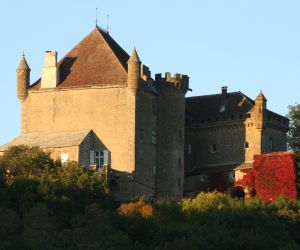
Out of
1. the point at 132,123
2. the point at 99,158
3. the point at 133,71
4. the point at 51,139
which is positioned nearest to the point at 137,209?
the point at 99,158

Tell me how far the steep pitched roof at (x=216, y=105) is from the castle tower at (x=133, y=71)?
10892mm

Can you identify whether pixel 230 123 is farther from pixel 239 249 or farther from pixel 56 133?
pixel 239 249

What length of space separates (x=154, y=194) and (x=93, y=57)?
1152 centimetres

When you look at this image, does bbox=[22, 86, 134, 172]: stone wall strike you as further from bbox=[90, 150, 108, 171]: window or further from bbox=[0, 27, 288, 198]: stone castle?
bbox=[90, 150, 108, 171]: window

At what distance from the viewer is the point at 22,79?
13675 centimetres

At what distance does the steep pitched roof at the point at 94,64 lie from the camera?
134m

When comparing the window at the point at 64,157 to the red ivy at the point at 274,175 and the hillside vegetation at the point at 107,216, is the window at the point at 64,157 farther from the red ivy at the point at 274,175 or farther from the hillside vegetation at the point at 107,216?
the red ivy at the point at 274,175

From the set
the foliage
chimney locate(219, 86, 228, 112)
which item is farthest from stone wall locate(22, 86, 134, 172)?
chimney locate(219, 86, 228, 112)

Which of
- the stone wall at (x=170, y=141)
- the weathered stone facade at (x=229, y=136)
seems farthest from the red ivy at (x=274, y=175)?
the stone wall at (x=170, y=141)

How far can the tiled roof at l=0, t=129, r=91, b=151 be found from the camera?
13112 cm

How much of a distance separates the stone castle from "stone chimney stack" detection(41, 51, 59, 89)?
0.08m

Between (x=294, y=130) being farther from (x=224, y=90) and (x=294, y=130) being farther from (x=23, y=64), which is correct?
(x=23, y=64)

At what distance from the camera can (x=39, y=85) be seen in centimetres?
13612

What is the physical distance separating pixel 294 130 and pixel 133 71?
21812 mm
